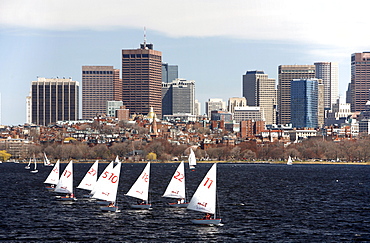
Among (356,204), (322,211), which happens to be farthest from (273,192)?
(322,211)

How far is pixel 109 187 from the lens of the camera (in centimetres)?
10275

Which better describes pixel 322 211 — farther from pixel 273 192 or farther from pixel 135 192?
pixel 273 192

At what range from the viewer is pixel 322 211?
4387 inches

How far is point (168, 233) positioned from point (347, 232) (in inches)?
803

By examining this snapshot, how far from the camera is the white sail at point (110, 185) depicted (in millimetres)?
102375

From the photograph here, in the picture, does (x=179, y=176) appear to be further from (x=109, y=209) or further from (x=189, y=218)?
(x=109, y=209)

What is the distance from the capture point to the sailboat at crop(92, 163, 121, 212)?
102406mm

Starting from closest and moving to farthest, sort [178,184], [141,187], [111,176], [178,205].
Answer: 1. [111,176]
2. [141,187]
3. [178,184]
4. [178,205]

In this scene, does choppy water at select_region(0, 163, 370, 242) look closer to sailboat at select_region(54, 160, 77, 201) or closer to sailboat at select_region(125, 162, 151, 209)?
sailboat at select_region(125, 162, 151, 209)

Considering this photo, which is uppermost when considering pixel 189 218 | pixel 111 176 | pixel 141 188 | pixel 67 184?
pixel 111 176

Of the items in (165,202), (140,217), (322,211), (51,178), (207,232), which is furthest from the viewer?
(51,178)

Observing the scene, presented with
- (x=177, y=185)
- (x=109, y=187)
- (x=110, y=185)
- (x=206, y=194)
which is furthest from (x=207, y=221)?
A: (x=177, y=185)

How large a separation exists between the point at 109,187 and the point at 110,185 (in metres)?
0.33

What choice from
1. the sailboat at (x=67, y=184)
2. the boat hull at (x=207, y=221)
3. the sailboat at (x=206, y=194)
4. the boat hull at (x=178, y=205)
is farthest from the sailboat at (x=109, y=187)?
the sailboat at (x=67, y=184)
